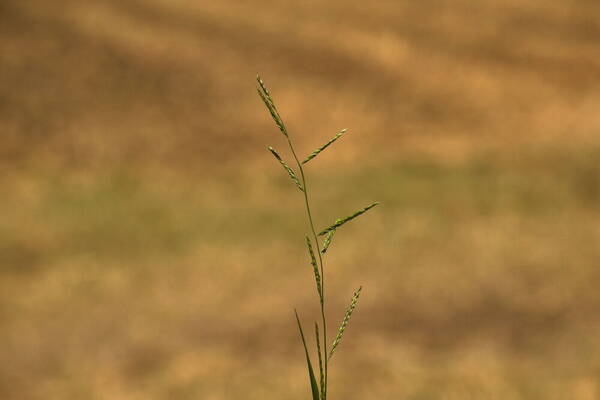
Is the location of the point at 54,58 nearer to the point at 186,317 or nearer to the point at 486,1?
the point at 186,317

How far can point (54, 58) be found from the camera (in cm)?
962

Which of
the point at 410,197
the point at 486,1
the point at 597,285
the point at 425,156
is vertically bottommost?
the point at 597,285

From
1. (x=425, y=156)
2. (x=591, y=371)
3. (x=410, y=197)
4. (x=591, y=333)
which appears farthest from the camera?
(x=425, y=156)

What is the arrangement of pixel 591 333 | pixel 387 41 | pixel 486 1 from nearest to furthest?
pixel 591 333 < pixel 387 41 < pixel 486 1

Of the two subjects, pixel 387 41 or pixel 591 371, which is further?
pixel 387 41

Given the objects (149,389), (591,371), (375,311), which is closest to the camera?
(591,371)

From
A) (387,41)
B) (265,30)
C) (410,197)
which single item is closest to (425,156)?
(410,197)

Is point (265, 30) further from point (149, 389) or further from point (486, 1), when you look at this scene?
point (149, 389)

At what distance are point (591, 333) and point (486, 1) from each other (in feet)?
17.0

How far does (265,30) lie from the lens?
10031 mm

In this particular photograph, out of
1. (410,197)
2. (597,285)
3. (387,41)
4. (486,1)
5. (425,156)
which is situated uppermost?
(486,1)

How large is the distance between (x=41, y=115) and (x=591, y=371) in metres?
5.78

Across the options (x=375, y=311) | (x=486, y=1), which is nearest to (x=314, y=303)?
(x=375, y=311)

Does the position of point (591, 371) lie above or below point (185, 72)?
below
